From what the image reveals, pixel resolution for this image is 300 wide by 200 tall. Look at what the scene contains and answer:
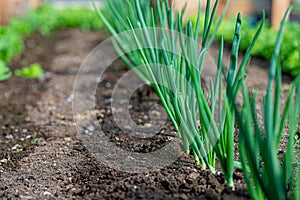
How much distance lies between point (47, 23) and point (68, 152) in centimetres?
391

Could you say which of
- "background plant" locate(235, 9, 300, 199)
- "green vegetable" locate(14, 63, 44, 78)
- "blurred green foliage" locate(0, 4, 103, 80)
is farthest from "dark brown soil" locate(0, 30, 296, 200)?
"blurred green foliage" locate(0, 4, 103, 80)

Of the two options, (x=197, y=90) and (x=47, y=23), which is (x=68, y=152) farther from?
(x=47, y=23)

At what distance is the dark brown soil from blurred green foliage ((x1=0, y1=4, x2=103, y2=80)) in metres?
0.59

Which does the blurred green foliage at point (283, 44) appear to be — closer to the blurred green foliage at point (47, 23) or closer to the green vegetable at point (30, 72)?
the green vegetable at point (30, 72)

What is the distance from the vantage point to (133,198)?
1.62 metres

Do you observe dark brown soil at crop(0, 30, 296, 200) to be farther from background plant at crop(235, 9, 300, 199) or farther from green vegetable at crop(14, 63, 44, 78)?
background plant at crop(235, 9, 300, 199)

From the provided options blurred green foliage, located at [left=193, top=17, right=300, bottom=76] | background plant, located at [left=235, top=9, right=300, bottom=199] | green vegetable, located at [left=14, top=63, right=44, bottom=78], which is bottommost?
green vegetable, located at [left=14, top=63, right=44, bottom=78]

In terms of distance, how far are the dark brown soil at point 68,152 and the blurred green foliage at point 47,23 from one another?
59 cm

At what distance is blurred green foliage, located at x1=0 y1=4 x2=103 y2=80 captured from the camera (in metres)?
4.74

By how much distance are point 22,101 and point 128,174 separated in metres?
1.74

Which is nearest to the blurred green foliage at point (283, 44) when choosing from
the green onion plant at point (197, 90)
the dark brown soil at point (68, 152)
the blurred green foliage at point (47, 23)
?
the dark brown soil at point (68, 152)

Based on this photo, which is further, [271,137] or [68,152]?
[68,152]

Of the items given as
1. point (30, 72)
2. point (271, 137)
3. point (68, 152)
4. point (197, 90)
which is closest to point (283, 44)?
point (30, 72)

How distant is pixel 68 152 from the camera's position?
2.23 metres
